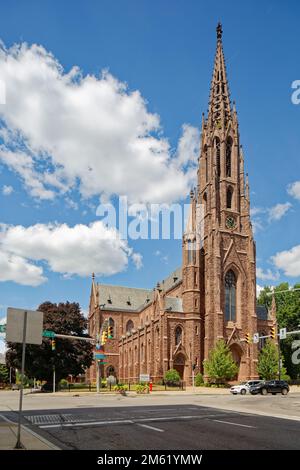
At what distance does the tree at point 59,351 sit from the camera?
50.3 m

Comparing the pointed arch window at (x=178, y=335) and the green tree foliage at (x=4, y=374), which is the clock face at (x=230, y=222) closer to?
the pointed arch window at (x=178, y=335)

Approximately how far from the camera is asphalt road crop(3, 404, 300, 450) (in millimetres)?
10844

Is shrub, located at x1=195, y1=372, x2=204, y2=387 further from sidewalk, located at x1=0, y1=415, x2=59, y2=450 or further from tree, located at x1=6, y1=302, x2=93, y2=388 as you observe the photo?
sidewalk, located at x1=0, y1=415, x2=59, y2=450

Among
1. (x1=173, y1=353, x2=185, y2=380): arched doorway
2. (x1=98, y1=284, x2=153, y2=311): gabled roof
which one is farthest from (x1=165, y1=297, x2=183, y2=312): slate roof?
(x1=98, y1=284, x2=153, y2=311): gabled roof

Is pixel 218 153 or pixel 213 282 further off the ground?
pixel 218 153

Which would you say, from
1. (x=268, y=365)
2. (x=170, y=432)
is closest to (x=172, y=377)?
(x=268, y=365)

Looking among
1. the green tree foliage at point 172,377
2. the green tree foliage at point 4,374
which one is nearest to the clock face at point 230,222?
the green tree foliage at point 172,377

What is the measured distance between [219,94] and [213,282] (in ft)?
110

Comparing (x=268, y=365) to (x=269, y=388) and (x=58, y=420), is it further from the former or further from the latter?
(x=58, y=420)

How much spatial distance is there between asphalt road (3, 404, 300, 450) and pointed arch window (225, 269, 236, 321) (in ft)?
152

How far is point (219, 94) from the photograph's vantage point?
78.0 m

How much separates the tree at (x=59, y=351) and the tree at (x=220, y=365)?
47.6 ft
